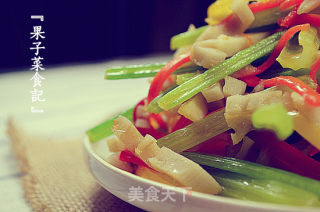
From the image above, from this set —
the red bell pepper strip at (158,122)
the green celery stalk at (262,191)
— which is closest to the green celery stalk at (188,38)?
the red bell pepper strip at (158,122)

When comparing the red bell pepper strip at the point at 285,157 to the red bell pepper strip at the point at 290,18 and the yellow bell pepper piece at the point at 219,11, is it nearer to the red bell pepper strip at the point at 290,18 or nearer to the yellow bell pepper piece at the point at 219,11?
the red bell pepper strip at the point at 290,18

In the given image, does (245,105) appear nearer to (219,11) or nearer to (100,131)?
(219,11)

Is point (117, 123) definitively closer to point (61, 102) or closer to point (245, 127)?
point (245, 127)

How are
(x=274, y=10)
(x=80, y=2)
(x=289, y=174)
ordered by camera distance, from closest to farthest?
(x=289, y=174) → (x=274, y=10) → (x=80, y=2)

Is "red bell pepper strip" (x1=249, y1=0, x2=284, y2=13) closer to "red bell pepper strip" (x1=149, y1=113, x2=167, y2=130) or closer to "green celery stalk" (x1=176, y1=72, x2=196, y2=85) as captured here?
"green celery stalk" (x1=176, y1=72, x2=196, y2=85)

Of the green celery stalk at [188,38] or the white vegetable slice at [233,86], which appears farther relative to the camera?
the green celery stalk at [188,38]

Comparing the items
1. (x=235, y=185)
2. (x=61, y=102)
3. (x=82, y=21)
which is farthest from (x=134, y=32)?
(x=235, y=185)
